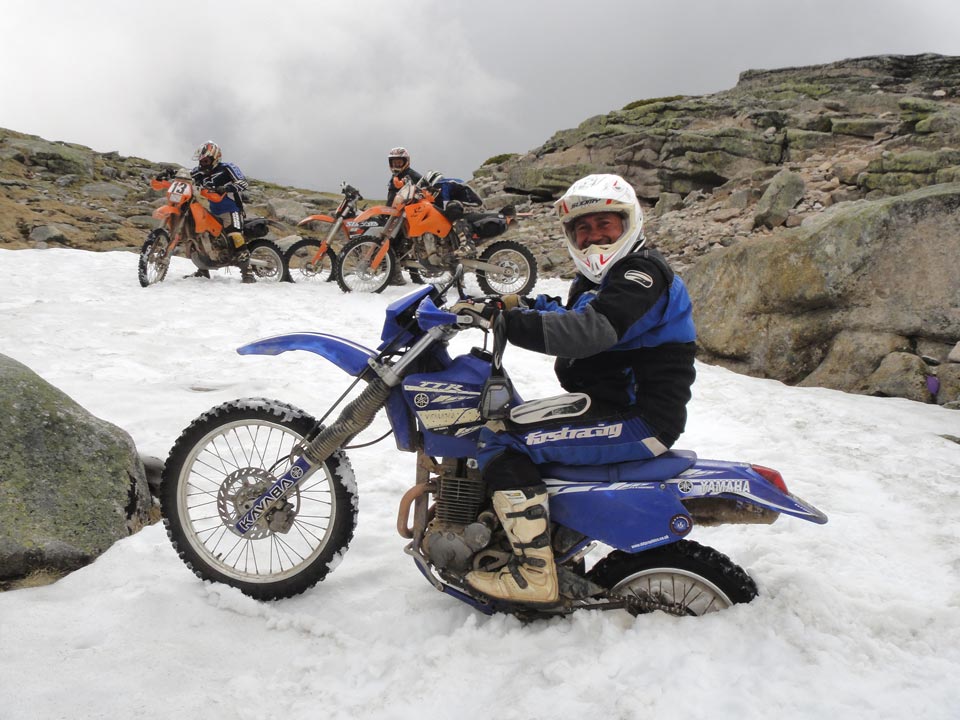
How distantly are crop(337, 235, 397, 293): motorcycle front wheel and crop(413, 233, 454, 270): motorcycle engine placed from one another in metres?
0.53

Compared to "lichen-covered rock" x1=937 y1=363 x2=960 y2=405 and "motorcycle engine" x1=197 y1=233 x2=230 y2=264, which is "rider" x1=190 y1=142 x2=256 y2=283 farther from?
"lichen-covered rock" x1=937 y1=363 x2=960 y2=405

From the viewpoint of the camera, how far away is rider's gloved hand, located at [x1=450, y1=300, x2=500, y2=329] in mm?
2504

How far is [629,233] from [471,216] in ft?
27.3

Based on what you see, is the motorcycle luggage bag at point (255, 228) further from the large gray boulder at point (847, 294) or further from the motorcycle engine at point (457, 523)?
the motorcycle engine at point (457, 523)

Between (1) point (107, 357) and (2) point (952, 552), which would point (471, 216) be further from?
(2) point (952, 552)

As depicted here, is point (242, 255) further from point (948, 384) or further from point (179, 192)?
point (948, 384)

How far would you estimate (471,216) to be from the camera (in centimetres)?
1075

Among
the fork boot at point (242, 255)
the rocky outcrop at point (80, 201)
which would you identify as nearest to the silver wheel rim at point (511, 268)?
the fork boot at point (242, 255)

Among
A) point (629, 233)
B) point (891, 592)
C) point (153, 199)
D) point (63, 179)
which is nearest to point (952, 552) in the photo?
point (891, 592)

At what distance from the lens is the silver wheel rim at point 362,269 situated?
10.9 m

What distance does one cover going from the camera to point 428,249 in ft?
35.6

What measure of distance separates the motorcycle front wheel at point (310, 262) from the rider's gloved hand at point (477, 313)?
9181 millimetres

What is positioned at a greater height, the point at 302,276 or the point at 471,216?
the point at 471,216

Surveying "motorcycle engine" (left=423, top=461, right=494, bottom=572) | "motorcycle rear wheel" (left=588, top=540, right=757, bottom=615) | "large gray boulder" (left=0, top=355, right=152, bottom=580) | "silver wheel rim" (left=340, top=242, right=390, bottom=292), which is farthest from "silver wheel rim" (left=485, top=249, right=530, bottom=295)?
"motorcycle rear wheel" (left=588, top=540, right=757, bottom=615)
